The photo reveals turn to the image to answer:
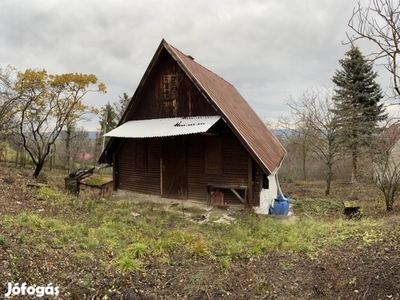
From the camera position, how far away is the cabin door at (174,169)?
11109 millimetres

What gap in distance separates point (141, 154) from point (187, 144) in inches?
93.3

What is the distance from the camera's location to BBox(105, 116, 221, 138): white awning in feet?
30.4

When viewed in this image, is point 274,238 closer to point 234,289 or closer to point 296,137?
point 234,289

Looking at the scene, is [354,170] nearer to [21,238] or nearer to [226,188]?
[226,188]

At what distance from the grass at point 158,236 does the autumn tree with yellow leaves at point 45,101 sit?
31.3ft

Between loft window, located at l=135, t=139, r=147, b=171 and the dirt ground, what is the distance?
287 inches

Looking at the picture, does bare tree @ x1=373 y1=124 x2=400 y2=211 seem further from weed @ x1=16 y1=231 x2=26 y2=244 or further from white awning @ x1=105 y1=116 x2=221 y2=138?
weed @ x1=16 y1=231 x2=26 y2=244

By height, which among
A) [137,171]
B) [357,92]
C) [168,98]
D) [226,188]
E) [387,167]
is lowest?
[226,188]

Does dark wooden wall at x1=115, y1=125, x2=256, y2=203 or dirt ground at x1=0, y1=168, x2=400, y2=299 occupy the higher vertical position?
dark wooden wall at x1=115, y1=125, x2=256, y2=203

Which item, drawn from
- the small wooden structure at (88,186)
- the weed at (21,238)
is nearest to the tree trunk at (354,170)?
the small wooden structure at (88,186)

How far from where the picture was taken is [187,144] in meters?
11.0

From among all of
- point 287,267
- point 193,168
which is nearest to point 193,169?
point 193,168

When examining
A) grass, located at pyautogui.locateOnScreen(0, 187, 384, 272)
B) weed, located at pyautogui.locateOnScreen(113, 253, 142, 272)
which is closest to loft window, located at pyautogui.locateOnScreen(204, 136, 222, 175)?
grass, located at pyautogui.locateOnScreen(0, 187, 384, 272)

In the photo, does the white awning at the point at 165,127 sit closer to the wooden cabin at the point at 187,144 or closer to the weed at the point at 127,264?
the wooden cabin at the point at 187,144
